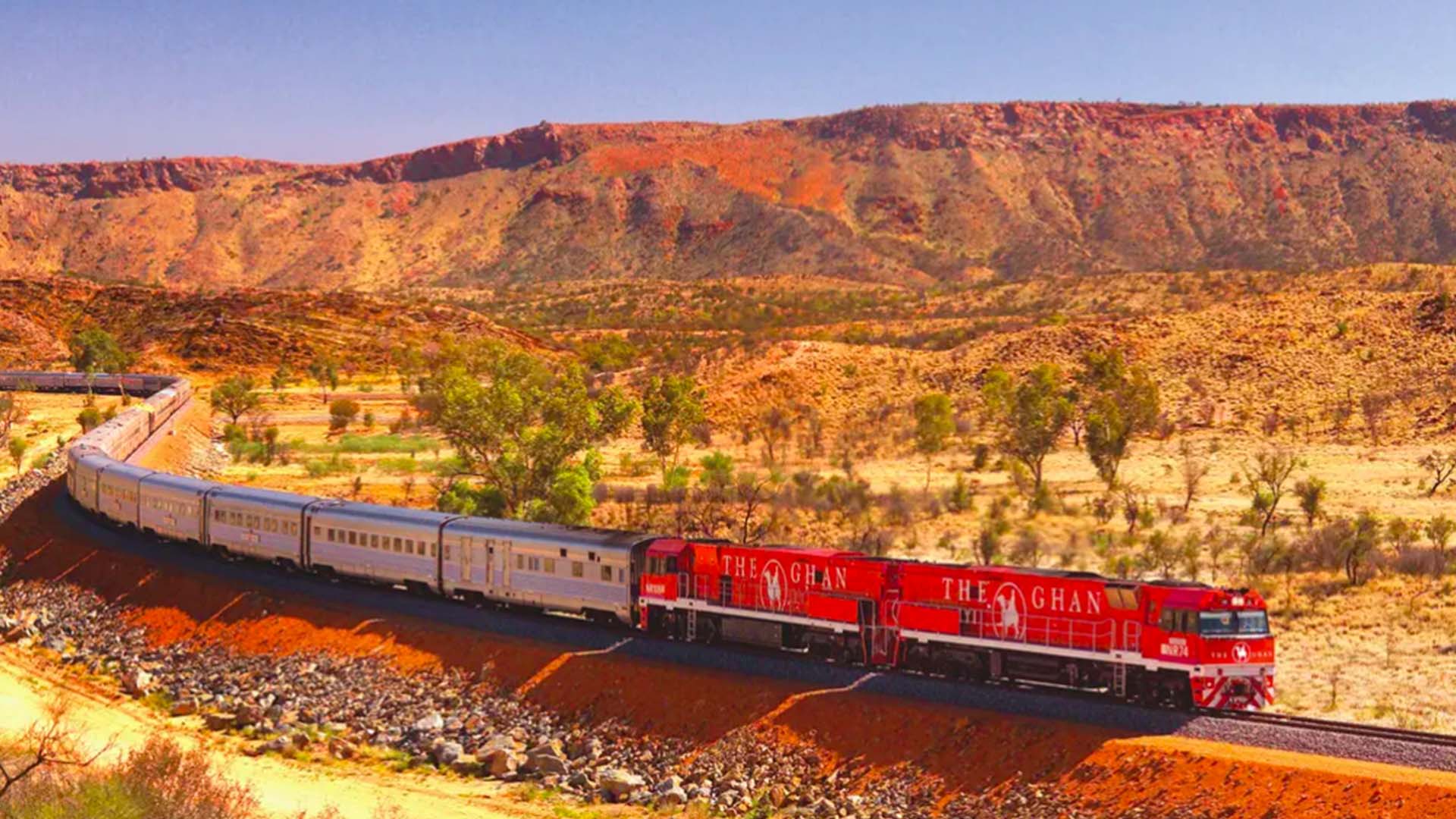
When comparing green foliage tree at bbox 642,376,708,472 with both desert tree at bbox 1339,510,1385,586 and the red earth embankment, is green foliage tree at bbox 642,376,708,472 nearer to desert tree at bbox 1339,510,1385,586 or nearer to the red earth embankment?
the red earth embankment

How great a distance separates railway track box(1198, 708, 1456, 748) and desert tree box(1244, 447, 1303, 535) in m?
22.4

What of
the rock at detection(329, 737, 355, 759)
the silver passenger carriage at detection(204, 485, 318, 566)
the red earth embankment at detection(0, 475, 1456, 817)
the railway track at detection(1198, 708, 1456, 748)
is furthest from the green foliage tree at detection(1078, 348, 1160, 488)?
the rock at detection(329, 737, 355, 759)

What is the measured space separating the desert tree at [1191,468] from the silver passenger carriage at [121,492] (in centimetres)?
3860

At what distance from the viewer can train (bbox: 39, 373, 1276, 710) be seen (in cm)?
2298

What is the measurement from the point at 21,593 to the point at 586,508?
18.7 meters

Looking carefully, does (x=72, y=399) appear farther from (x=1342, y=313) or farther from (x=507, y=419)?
(x=1342, y=313)

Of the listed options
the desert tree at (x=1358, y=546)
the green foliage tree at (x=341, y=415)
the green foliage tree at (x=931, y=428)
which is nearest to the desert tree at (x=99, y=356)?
the green foliage tree at (x=341, y=415)

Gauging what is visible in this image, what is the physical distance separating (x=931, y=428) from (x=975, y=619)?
3681 centimetres

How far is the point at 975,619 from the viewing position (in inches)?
994

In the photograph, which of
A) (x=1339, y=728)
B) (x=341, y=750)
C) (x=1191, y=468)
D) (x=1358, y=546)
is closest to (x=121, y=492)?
(x=341, y=750)

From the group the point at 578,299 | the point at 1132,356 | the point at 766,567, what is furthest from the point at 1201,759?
the point at 578,299

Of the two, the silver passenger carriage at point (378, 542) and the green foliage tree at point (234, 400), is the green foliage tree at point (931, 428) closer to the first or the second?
the silver passenger carriage at point (378, 542)

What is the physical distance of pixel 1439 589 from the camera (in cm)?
3503

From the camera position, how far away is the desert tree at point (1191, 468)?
5347 cm
